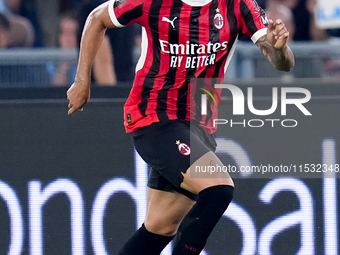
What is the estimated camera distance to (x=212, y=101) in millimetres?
2855

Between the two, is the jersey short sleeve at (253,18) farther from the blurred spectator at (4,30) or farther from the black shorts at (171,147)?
the blurred spectator at (4,30)

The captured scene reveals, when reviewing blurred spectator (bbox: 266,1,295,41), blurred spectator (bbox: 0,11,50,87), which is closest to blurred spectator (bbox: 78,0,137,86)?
blurred spectator (bbox: 0,11,50,87)

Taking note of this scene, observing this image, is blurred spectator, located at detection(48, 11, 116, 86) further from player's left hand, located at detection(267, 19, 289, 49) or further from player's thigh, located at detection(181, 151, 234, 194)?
player's left hand, located at detection(267, 19, 289, 49)

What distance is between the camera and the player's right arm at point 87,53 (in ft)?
9.07

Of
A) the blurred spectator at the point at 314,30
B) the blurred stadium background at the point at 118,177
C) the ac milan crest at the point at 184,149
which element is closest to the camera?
the ac milan crest at the point at 184,149

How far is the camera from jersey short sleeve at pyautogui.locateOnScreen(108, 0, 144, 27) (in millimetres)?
2672

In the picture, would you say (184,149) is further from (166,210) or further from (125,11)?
(125,11)

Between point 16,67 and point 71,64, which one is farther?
point 16,67

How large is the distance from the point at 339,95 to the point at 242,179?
0.71 m

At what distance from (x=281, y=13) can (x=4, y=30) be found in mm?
2435

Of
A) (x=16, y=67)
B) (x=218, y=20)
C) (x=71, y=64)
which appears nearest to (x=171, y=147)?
(x=218, y=20)

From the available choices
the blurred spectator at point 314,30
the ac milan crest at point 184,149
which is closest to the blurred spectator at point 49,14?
the blurred spectator at point 314,30

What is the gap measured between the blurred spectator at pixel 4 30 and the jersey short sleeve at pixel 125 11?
2.78m

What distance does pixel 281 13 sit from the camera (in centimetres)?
529
